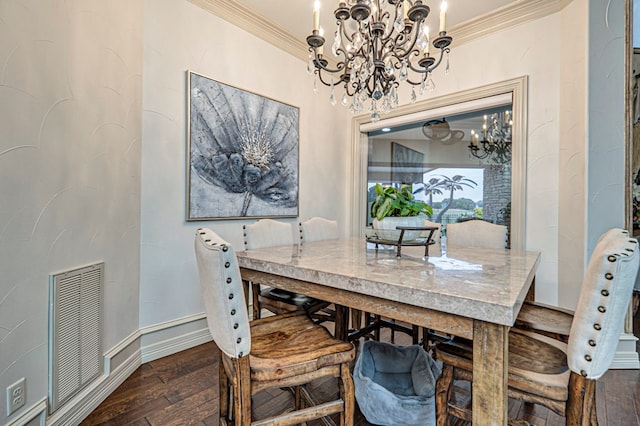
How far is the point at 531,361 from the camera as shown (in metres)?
1.10

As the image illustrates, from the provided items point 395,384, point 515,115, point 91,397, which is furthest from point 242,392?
point 515,115

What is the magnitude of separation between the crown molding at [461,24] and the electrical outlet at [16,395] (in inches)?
104

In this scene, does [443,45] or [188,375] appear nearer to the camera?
[443,45]

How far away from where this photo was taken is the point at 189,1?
2.41 metres

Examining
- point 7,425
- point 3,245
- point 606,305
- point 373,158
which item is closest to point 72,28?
point 3,245

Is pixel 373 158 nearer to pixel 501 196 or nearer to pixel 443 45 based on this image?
pixel 501 196

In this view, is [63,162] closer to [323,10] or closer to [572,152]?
[323,10]

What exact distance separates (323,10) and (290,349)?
278 cm

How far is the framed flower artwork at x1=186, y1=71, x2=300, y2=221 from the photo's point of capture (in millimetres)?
2453

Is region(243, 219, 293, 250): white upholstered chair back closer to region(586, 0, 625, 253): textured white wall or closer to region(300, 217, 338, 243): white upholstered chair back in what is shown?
region(300, 217, 338, 243): white upholstered chair back

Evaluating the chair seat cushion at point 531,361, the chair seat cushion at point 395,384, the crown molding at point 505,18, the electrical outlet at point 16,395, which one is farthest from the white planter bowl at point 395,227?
the crown molding at point 505,18

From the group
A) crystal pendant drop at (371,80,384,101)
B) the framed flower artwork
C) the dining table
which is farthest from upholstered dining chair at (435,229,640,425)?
the framed flower artwork

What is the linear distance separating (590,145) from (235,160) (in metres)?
2.71

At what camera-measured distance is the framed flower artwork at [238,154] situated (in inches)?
96.6
